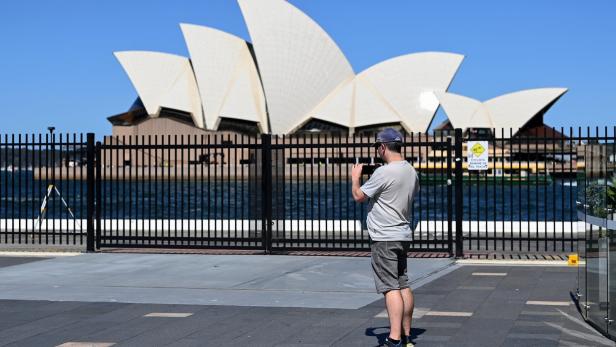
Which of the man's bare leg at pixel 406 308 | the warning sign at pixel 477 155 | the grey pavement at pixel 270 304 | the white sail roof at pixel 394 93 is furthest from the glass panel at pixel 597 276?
the white sail roof at pixel 394 93

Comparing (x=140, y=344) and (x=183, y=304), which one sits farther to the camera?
(x=183, y=304)

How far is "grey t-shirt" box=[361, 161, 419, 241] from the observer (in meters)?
5.55

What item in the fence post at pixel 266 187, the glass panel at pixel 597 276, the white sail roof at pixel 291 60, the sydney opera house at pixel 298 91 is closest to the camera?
the glass panel at pixel 597 276

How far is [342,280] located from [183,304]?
2381 millimetres

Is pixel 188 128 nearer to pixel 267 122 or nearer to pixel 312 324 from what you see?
pixel 267 122

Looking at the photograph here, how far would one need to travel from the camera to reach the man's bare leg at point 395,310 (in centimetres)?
554

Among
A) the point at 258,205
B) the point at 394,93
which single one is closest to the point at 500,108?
the point at 394,93

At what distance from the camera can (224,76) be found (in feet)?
250

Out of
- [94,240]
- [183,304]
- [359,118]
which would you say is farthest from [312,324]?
[359,118]

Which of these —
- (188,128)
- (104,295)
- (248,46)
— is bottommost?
(104,295)

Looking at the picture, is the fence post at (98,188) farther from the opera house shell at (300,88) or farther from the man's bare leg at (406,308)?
the opera house shell at (300,88)

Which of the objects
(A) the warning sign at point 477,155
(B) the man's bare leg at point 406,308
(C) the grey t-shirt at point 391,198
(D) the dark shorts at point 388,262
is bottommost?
(B) the man's bare leg at point 406,308

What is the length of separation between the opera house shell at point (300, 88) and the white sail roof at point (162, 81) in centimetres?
10

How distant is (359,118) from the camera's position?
3132 inches
